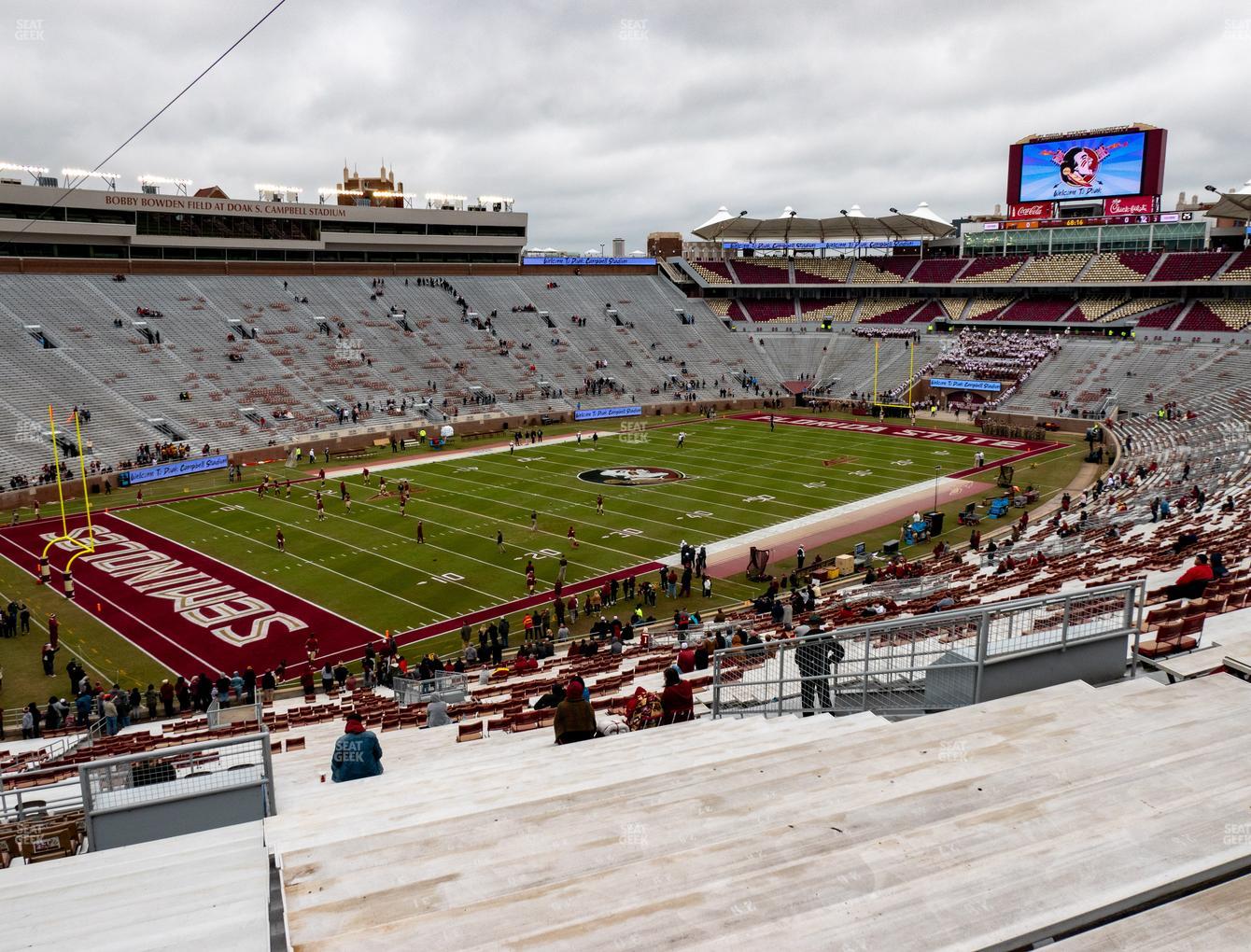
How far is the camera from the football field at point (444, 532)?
85.7 feet

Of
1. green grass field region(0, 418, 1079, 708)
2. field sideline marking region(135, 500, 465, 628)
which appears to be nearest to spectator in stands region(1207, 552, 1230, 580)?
green grass field region(0, 418, 1079, 708)

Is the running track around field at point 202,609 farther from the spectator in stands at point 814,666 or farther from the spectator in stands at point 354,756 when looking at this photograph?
the spectator in stands at point 814,666

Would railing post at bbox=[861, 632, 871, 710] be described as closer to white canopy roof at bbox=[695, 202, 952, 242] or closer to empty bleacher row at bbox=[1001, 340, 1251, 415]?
empty bleacher row at bbox=[1001, 340, 1251, 415]

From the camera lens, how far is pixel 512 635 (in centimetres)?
2484

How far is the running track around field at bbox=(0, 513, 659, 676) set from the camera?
23.8 m

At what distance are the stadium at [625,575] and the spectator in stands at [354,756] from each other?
0.21 feet

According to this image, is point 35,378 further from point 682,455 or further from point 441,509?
point 682,455

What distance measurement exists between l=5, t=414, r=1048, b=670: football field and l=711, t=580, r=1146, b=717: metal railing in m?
15.3

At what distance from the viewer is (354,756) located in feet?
30.2

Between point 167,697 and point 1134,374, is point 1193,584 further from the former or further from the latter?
point 1134,374

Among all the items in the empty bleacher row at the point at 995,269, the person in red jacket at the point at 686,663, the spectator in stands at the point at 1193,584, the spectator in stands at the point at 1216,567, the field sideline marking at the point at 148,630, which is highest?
the empty bleacher row at the point at 995,269

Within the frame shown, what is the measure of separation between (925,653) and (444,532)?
26.9 m

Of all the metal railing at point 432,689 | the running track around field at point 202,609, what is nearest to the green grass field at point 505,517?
the running track around field at point 202,609

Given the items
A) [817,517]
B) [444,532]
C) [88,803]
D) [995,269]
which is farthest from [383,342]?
[88,803]
